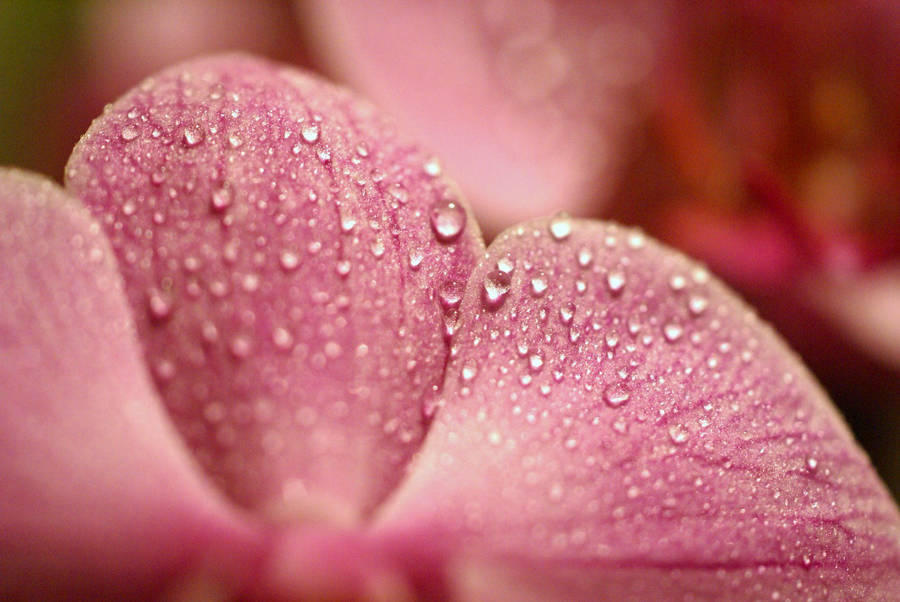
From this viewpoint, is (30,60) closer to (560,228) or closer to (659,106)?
(659,106)

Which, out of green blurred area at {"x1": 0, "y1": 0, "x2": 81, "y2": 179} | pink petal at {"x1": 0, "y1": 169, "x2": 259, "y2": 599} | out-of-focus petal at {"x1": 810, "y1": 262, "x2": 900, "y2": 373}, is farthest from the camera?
green blurred area at {"x1": 0, "y1": 0, "x2": 81, "y2": 179}

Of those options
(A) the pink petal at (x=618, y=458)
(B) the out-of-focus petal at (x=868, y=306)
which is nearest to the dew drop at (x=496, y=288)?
(A) the pink petal at (x=618, y=458)

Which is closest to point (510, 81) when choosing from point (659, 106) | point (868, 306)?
point (659, 106)

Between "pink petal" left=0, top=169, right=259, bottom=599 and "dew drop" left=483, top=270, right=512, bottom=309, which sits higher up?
"dew drop" left=483, top=270, right=512, bottom=309

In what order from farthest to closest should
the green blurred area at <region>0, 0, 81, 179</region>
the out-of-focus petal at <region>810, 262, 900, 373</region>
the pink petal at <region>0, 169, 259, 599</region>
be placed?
the green blurred area at <region>0, 0, 81, 179</region> → the out-of-focus petal at <region>810, 262, 900, 373</region> → the pink petal at <region>0, 169, 259, 599</region>

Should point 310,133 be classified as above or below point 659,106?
below

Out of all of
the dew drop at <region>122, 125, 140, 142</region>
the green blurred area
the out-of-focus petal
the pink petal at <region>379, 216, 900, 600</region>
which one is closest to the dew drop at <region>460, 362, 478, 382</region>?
the pink petal at <region>379, 216, 900, 600</region>

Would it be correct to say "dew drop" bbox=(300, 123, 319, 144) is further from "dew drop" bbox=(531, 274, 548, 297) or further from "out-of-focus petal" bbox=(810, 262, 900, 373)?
"out-of-focus petal" bbox=(810, 262, 900, 373)

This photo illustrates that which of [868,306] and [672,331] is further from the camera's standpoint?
[868,306]

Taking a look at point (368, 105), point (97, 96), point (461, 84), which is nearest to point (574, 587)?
point (368, 105)
